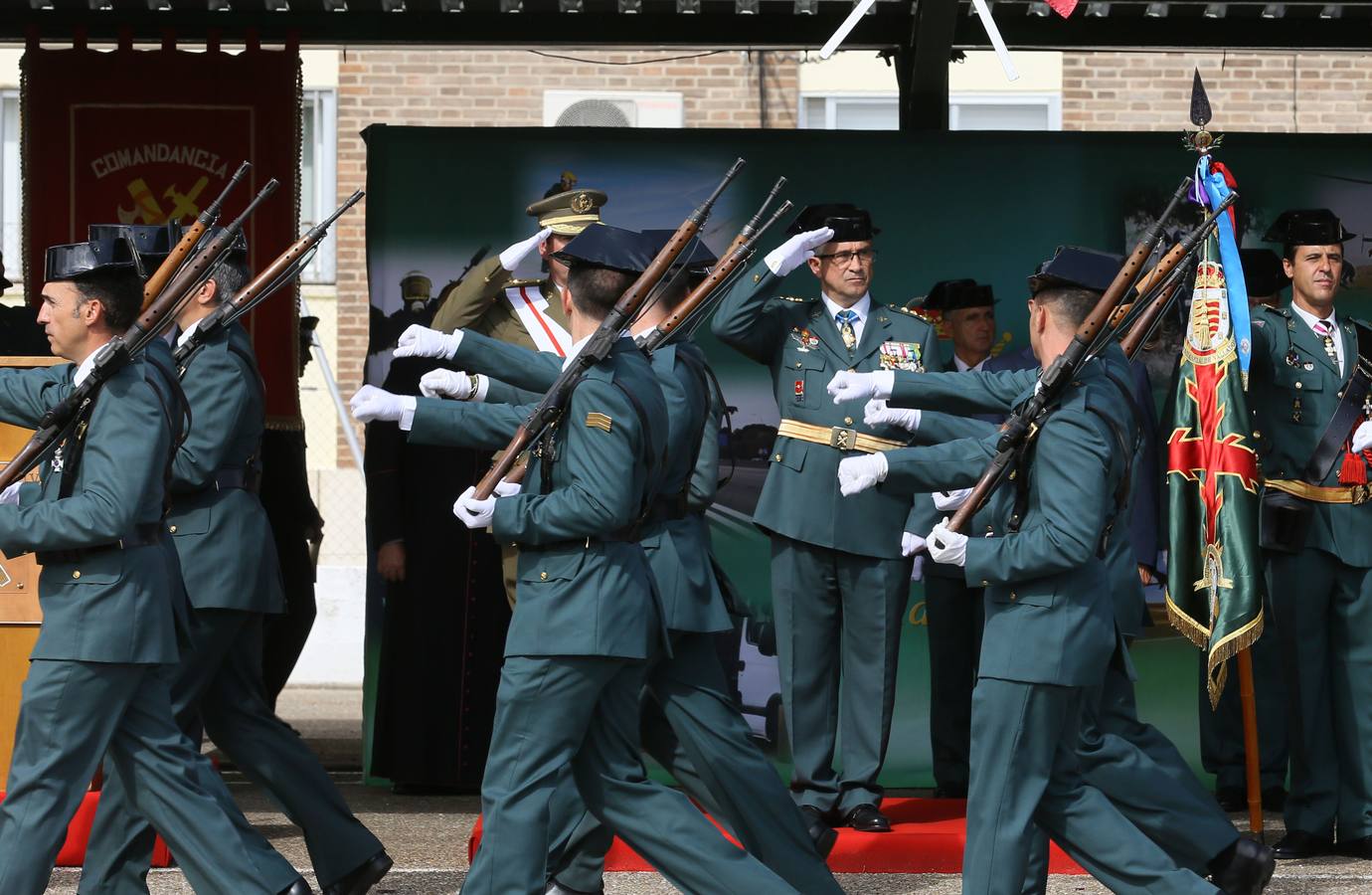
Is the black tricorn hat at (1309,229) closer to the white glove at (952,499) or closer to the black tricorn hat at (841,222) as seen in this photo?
the black tricorn hat at (841,222)

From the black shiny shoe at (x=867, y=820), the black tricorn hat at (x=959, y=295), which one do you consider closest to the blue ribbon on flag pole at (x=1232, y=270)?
the black tricorn hat at (x=959, y=295)

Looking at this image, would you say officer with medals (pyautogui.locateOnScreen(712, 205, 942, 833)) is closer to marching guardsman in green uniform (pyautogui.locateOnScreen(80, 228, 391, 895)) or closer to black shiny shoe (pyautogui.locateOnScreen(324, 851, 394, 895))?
black shiny shoe (pyautogui.locateOnScreen(324, 851, 394, 895))

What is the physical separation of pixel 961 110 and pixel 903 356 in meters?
9.86

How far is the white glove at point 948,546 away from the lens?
216 inches

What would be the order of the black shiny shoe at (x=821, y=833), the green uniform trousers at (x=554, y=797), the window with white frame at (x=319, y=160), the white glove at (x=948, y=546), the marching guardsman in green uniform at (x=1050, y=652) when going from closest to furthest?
the green uniform trousers at (x=554, y=797) < the marching guardsman in green uniform at (x=1050, y=652) < the white glove at (x=948, y=546) < the black shiny shoe at (x=821, y=833) < the window with white frame at (x=319, y=160)

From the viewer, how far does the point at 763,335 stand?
7.25 m

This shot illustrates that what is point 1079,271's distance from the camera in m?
5.64

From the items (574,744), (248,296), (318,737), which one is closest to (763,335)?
(248,296)

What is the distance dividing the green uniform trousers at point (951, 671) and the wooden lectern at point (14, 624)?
10.2 feet

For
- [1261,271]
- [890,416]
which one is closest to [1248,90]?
[1261,271]

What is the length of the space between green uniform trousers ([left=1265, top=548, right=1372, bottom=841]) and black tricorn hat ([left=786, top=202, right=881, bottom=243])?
175cm

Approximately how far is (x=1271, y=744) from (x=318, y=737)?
4951mm

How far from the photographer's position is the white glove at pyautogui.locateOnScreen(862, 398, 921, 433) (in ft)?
21.2

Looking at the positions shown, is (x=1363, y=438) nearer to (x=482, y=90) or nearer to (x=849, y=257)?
(x=849, y=257)
